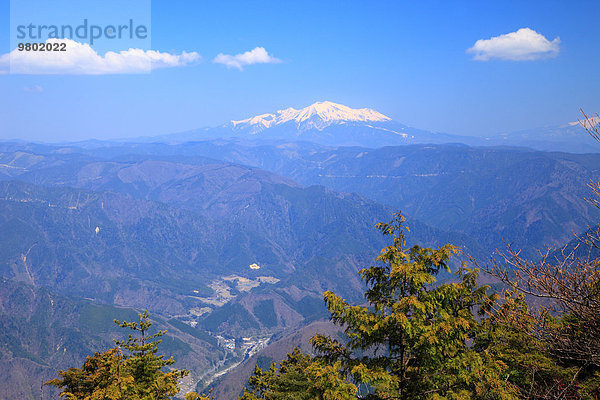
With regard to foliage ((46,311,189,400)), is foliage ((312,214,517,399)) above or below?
above

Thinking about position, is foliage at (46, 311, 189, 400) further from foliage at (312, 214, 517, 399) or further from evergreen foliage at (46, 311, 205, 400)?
foliage at (312, 214, 517, 399)

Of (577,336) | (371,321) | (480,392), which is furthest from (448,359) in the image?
(577,336)

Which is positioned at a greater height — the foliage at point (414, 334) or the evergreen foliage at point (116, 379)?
the foliage at point (414, 334)

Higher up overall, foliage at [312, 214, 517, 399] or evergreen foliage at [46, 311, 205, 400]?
foliage at [312, 214, 517, 399]

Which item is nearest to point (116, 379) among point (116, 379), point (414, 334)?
point (116, 379)

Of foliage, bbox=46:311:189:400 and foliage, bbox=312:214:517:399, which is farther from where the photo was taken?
foliage, bbox=46:311:189:400

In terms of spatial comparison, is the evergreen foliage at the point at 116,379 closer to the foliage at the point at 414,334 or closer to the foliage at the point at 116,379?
the foliage at the point at 116,379

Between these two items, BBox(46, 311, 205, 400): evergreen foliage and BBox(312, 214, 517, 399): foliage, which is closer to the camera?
BBox(312, 214, 517, 399): foliage

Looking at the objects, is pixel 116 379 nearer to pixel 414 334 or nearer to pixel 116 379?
pixel 116 379

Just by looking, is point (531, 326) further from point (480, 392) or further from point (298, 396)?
point (298, 396)

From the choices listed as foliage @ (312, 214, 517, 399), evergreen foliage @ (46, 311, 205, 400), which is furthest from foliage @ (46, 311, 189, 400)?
foliage @ (312, 214, 517, 399)

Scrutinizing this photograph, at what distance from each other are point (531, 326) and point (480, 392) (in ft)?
9.42

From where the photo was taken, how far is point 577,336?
1301cm

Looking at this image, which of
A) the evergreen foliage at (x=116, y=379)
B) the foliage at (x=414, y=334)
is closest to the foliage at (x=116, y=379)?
the evergreen foliage at (x=116, y=379)
